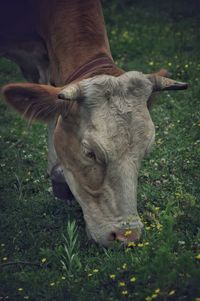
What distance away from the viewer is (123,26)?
11680 millimetres

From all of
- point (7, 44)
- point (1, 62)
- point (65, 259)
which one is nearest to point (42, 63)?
point (7, 44)

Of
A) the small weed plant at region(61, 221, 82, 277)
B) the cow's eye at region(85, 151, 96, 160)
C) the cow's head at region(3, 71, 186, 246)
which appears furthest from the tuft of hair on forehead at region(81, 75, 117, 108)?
the small weed plant at region(61, 221, 82, 277)

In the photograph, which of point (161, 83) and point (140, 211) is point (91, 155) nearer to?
point (161, 83)

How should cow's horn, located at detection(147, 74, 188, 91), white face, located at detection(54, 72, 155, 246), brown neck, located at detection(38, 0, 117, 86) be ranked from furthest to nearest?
brown neck, located at detection(38, 0, 117, 86)
cow's horn, located at detection(147, 74, 188, 91)
white face, located at detection(54, 72, 155, 246)

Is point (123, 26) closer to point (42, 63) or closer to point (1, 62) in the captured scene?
point (1, 62)

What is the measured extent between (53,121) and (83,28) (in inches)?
33.5

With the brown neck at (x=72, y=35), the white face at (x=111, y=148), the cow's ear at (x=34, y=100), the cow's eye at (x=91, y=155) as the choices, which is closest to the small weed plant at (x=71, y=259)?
the white face at (x=111, y=148)

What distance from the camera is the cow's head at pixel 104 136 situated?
5270 mm

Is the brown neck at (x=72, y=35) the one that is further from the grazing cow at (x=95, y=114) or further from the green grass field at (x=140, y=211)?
the green grass field at (x=140, y=211)

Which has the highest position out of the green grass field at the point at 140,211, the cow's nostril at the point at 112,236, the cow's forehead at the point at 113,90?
the cow's forehead at the point at 113,90

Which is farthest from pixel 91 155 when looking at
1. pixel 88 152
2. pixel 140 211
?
pixel 140 211

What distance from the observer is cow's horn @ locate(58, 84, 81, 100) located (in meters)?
5.36

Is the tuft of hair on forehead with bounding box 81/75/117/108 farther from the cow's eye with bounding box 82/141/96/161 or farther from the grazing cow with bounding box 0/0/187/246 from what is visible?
the cow's eye with bounding box 82/141/96/161

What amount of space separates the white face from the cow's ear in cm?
20
